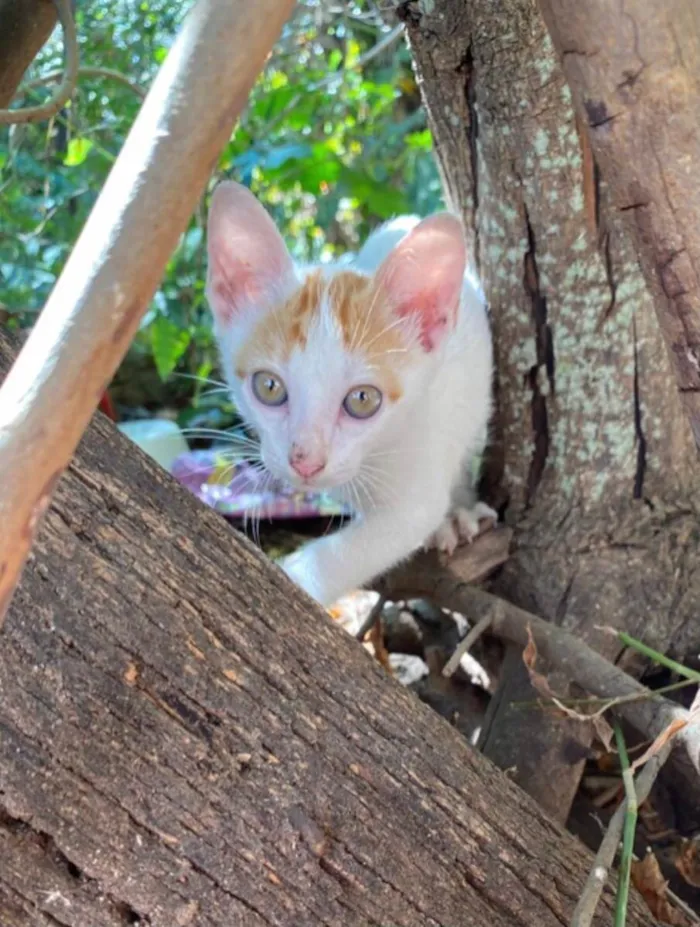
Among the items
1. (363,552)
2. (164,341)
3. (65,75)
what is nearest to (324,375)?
(363,552)

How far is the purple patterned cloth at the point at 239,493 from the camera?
1587mm

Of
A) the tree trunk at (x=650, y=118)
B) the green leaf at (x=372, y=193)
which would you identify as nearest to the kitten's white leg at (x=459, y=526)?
the tree trunk at (x=650, y=118)

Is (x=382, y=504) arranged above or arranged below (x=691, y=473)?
below

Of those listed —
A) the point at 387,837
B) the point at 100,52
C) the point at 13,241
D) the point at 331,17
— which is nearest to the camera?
the point at 387,837

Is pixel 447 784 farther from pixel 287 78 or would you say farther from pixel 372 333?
pixel 287 78

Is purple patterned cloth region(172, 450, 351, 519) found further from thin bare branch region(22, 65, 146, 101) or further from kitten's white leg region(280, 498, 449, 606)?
thin bare branch region(22, 65, 146, 101)

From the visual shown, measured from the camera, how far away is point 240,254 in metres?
1.25

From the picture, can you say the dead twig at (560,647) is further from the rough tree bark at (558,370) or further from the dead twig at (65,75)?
the dead twig at (65,75)

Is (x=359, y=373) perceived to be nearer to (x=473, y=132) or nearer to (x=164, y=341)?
(x=473, y=132)

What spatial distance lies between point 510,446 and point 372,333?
0.34m

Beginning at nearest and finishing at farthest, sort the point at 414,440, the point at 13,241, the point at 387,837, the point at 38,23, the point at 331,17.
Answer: the point at 387,837
the point at 38,23
the point at 414,440
the point at 13,241
the point at 331,17

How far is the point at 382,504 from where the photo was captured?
1.41 metres

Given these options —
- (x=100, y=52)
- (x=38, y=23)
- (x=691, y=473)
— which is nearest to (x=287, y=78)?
(x=100, y=52)

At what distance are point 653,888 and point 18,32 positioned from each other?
3.96ft
